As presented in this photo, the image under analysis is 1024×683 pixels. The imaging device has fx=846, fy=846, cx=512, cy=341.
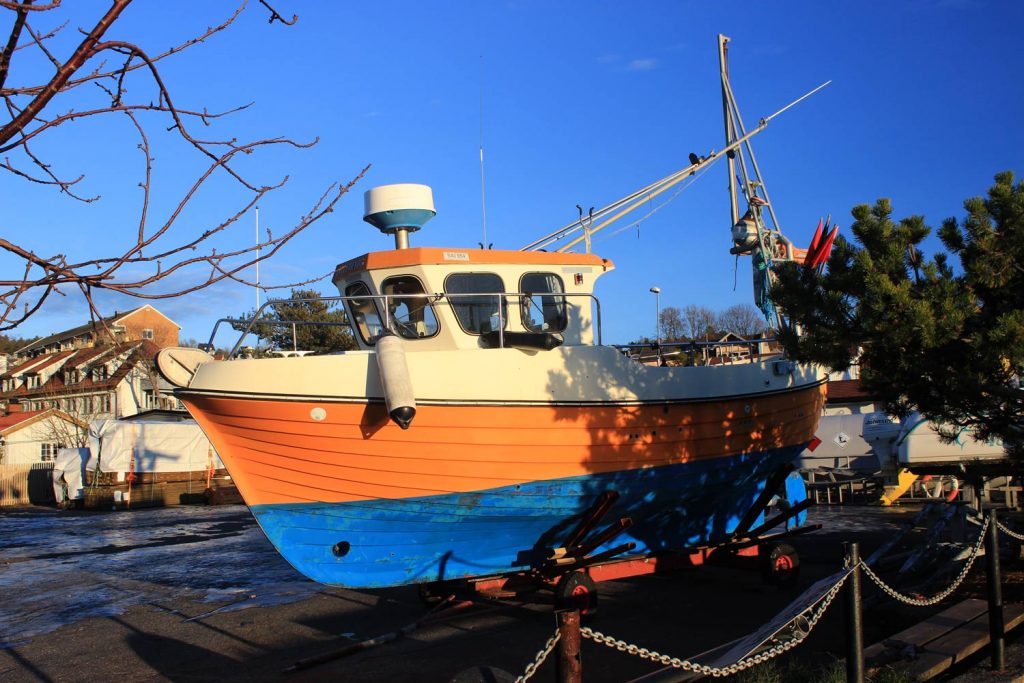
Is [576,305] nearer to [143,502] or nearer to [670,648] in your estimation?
[670,648]

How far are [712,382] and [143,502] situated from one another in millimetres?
23802

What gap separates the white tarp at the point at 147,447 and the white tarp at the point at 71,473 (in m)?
0.84

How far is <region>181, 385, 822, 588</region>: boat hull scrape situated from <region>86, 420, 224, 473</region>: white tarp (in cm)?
2234

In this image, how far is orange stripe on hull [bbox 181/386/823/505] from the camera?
770cm

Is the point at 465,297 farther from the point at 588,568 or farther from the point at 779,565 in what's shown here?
the point at 779,565

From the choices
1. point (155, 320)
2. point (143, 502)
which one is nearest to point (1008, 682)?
point (143, 502)

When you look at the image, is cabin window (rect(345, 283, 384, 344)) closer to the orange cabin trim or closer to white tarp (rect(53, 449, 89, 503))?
the orange cabin trim

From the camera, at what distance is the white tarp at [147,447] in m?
27.8

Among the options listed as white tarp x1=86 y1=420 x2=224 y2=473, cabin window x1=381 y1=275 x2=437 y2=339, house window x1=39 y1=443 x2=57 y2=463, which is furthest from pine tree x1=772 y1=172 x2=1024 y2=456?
house window x1=39 y1=443 x2=57 y2=463

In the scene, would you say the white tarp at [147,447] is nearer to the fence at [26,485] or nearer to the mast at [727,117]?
the fence at [26,485]

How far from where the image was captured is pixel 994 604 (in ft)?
18.7

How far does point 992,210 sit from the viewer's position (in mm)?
6395

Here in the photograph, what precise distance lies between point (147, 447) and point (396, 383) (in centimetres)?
2421

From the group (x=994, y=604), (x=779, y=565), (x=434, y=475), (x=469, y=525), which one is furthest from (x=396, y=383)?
(x=779, y=565)
